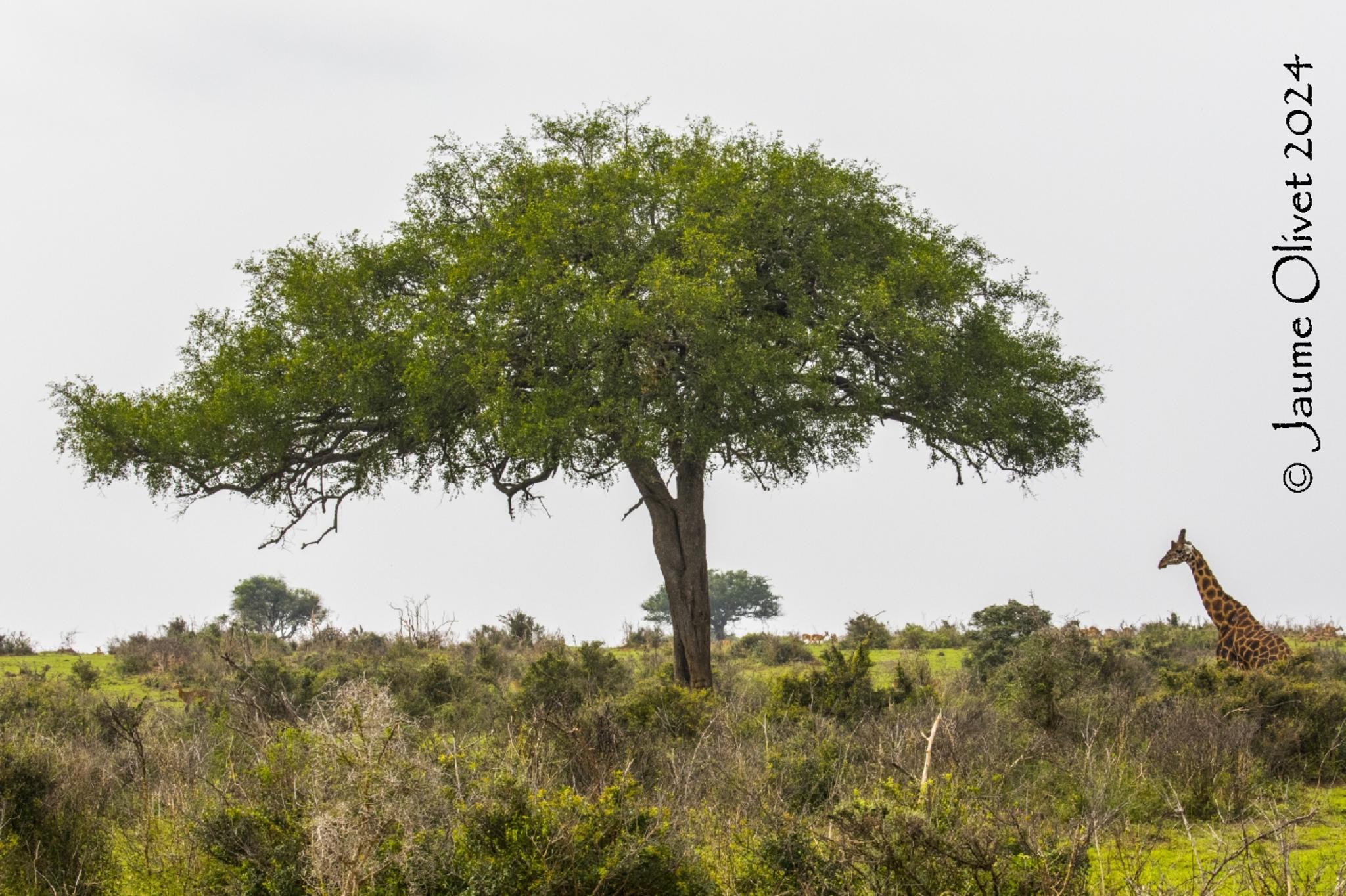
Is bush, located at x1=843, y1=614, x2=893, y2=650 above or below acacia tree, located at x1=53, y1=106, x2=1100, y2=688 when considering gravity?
below

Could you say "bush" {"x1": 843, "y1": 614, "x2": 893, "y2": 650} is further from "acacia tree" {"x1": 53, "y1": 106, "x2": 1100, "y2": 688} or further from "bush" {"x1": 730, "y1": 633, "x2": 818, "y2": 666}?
"acacia tree" {"x1": 53, "y1": 106, "x2": 1100, "y2": 688}

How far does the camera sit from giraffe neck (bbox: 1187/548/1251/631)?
23094 mm

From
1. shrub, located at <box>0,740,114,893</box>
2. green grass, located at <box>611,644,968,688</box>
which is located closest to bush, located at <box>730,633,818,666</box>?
green grass, located at <box>611,644,968,688</box>

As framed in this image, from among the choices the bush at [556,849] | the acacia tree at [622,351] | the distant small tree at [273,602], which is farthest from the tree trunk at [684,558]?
the distant small tree at [273,602]

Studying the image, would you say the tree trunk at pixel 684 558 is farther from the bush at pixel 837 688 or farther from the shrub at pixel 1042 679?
the shrub at pixel 1042 679

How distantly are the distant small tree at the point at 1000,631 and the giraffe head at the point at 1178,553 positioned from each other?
290 centimetres

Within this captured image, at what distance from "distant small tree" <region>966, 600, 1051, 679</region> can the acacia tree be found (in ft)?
16.5

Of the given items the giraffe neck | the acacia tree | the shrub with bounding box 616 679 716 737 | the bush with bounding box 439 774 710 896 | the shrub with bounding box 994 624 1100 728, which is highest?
the acacia tree

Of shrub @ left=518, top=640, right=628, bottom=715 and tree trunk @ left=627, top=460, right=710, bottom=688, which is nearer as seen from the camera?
shrub @ left=518, top=640, right=628, bottom=715

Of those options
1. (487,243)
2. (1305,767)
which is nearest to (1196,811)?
(1305,767)

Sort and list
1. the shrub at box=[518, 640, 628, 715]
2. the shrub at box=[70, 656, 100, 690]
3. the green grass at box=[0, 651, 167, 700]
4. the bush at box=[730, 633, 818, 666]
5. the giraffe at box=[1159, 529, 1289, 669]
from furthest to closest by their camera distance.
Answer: the bush at box=[730, 633, 818, 666] < the shrub at box=[70, 656, 100, 690] < the green grass at box=[0, 651, 167, 700] < the giraffe at box=[1159, 529, 1289, 669] < the shrub at box=[518, 640, 628, 715]

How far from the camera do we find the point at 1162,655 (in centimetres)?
2795

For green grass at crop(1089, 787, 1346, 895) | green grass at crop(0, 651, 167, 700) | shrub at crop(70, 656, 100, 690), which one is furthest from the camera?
shrub at crop(70, 656, 100, 690)

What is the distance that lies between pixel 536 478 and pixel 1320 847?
14.3 meters
